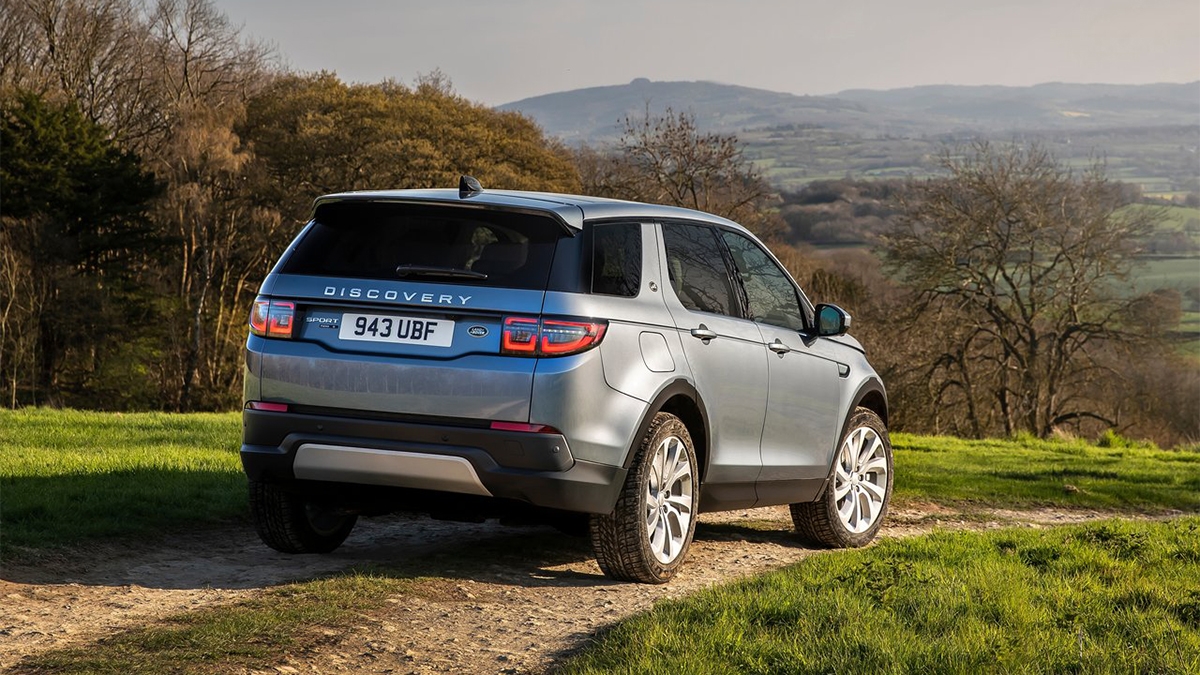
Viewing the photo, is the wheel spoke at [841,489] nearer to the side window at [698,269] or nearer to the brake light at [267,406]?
Answer: the side window at [698,269]

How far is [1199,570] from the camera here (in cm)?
684

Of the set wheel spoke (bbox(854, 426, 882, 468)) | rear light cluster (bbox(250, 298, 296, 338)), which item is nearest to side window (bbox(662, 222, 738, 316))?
wheel spoke (bbox(854, 426, 882, 468))

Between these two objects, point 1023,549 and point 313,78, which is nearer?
point 1023,549

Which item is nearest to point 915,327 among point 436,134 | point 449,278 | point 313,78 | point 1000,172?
point 1000,172

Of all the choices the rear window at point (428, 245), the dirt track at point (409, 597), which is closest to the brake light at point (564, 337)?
the rear window at point (428, 245)

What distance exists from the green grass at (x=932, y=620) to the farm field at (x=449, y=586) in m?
0.02

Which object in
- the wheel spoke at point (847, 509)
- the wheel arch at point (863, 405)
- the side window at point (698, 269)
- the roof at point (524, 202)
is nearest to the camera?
the roof at point (524, 202)

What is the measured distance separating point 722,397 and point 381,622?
241 cm

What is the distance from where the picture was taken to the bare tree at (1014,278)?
41.5 m

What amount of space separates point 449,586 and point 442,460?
805 mm

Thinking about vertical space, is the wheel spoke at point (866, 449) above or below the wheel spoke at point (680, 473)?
below

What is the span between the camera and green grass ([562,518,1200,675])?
182 inches

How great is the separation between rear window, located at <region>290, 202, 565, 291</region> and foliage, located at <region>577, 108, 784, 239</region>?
115 feet

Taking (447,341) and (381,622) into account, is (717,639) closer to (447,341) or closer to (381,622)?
(381,622)
